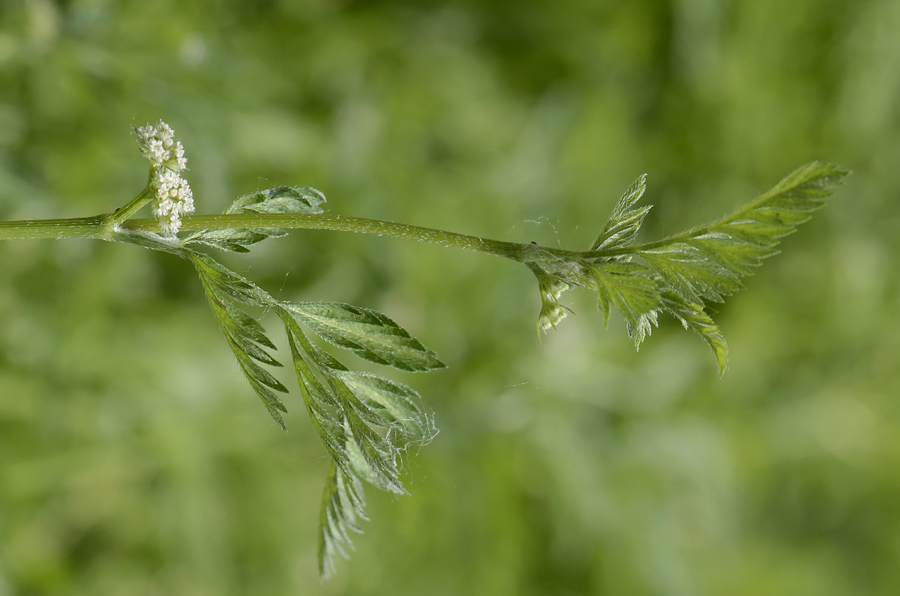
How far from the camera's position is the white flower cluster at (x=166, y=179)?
3.52 feet

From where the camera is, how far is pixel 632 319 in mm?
1088

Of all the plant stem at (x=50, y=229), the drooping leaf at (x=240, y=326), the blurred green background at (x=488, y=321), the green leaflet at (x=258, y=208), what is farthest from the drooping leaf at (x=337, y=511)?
the blurred green background at (x=488, y=321)

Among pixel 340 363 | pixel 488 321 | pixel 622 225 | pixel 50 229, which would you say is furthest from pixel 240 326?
pixel 488 321

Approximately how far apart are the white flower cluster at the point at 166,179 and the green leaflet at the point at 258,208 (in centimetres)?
5

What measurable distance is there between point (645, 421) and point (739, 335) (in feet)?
2.36

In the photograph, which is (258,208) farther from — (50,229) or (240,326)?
(50,229)

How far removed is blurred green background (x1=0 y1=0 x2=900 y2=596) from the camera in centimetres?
276

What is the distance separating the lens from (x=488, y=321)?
344 cm

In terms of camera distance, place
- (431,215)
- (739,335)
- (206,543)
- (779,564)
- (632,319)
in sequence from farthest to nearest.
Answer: (779,564), (739,335), (431,215), (206,543), (632,319)

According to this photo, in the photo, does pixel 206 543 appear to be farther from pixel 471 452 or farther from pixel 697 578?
pixel 697 578

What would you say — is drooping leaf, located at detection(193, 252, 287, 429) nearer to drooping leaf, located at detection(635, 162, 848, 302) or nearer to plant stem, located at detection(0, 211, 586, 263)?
plant stem, located at detection(0, 211, 586, 263)

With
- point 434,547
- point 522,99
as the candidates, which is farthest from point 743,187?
point 434,547

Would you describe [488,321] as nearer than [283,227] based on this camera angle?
No

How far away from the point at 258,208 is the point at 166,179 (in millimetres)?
149
